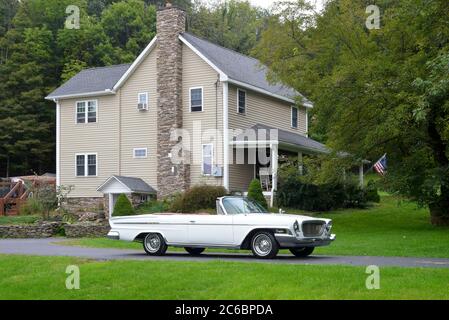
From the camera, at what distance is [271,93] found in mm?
37438

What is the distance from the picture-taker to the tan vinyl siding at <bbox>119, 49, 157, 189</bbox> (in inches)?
1422

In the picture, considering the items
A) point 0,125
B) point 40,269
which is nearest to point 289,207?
point 40,269

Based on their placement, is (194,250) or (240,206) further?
(194,250)

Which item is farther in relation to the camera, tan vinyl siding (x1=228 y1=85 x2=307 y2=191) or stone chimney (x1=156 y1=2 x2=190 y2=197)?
stone chimney (x1=156 y1=2 x2=190 y2=197)

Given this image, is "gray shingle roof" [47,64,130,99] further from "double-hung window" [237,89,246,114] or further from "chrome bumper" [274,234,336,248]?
"chrome bumper" [274,234,336,248]

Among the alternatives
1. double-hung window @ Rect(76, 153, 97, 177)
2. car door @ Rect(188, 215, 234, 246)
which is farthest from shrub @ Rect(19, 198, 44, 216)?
car door @ Rect(188, 215, 234, 246)

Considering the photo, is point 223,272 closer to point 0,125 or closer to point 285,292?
point 285,292

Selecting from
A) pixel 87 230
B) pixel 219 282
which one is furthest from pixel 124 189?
pixel 219 282

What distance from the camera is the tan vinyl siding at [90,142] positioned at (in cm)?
3772

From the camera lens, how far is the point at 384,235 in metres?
24.8

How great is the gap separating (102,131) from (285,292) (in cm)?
2892

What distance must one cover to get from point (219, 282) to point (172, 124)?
78.8 feet

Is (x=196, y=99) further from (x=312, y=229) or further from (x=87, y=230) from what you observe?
(x=312, y=229)

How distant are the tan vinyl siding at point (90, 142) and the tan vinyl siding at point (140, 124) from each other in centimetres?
62
